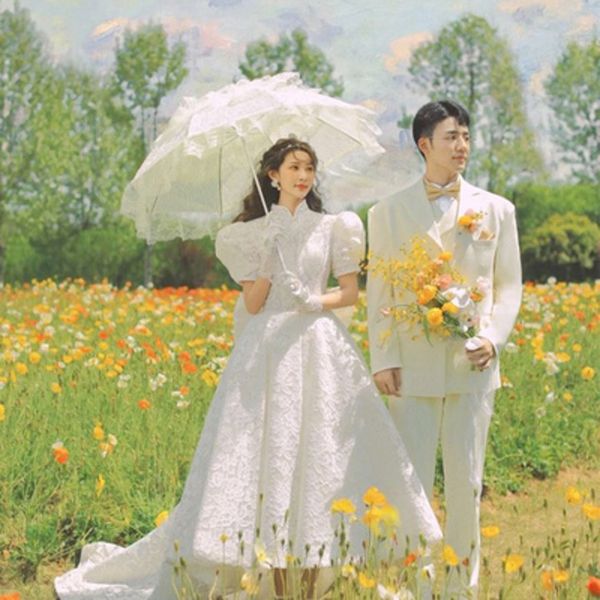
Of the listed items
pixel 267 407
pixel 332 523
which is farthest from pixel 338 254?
pixel 332 523

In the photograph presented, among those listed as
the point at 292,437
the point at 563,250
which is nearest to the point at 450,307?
the point at 292,437

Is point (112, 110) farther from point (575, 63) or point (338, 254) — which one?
point (338, 254)

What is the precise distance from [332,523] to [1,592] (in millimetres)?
1817

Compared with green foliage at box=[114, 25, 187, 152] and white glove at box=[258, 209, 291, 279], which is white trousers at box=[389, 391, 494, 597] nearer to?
white glove at box=[258, 209, 291, 279]

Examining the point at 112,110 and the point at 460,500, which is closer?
the point at 460,500

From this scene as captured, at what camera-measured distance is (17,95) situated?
2188cm

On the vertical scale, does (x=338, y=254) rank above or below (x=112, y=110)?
below

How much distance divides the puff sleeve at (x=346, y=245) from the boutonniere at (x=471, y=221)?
427mm

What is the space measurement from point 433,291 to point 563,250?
18.4 metres

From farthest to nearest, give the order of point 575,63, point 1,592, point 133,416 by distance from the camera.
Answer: point 575,63
point 133,416
point 1,592

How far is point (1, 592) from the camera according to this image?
4949 millimetres

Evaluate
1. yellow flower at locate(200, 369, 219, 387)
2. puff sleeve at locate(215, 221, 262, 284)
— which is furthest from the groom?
yellow flower at locate(200, 369, 219, 387)

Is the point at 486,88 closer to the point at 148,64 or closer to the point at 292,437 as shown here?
the point at 148,64

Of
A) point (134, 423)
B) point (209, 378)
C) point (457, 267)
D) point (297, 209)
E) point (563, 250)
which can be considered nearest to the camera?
point (457, 267)
